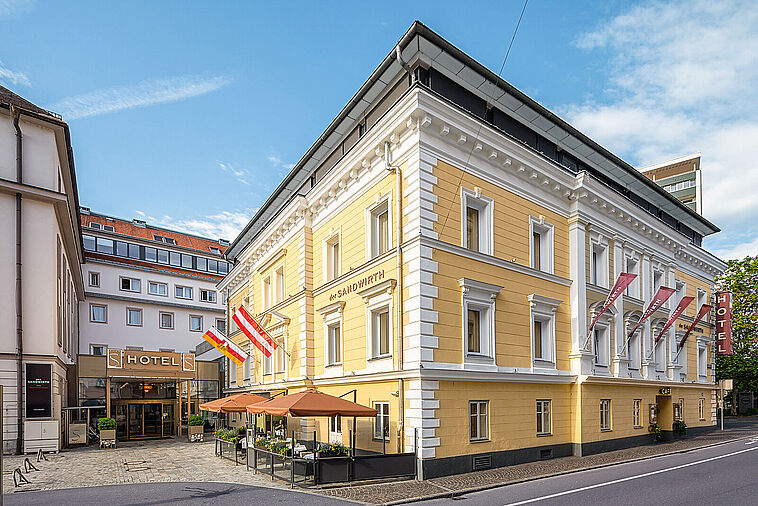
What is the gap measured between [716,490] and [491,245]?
914 cm

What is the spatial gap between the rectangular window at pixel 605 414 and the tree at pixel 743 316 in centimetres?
2631

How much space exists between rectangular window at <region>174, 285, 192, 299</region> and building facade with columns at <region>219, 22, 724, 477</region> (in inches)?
1109

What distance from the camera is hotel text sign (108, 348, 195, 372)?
105 feet

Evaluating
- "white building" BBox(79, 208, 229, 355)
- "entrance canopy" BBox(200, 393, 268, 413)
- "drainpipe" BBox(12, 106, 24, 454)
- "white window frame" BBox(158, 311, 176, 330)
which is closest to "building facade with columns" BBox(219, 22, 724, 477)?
"entrance canopy" BBox(200, 393, 268, 413)

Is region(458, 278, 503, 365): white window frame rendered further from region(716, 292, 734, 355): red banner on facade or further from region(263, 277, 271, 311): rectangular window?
region(716, 292, 734, 355): red banner on facade

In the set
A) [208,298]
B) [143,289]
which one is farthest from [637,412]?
[143,289]

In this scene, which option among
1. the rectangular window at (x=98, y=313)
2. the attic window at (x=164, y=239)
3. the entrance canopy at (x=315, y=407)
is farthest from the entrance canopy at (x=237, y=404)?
the attic window at (x=164, y=239)

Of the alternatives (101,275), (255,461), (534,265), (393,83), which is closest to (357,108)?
(393,83)

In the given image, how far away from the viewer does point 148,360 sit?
33406 mm

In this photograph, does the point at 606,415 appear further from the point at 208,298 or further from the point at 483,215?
the point at 208,298

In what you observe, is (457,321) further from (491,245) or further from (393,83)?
(393,83)

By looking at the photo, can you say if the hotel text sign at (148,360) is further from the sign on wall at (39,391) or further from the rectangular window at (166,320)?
the rectangular window at (166,320)

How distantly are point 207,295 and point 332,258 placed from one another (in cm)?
3549

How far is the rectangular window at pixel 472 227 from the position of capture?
19.0 meters
